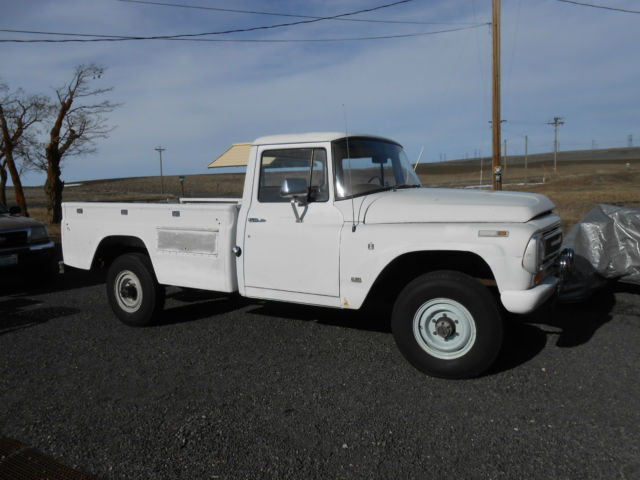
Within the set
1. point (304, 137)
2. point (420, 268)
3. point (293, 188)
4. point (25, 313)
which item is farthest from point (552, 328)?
point (25, 313)

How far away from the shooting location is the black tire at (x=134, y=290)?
5691 millimetres

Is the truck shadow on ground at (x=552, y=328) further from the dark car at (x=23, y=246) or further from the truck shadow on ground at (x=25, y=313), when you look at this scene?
the dark car at (x=23, y=246)

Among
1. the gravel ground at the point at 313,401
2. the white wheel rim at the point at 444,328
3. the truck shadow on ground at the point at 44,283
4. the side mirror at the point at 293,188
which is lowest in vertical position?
the gravel ground at the point at 313,401

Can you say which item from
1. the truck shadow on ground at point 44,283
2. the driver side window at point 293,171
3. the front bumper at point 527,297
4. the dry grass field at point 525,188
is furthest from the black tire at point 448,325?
the truck shadow on ground at point 44,283

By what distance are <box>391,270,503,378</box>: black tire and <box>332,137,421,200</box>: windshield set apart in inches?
43.9

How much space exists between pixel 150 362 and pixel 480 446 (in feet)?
9.98

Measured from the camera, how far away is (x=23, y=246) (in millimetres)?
8180

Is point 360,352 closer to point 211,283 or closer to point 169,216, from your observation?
point 211,283

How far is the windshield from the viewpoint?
4680mm

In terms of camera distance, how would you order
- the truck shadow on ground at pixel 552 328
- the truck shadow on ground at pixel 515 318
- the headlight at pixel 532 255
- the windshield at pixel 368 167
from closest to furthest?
1. the headlight at pixel 532 255
2. the truck shadow on ground at pixel 552 328
3. the windshield at pixel 368 167
4. the truck shadow on ground at pixel 515 318

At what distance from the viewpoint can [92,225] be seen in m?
6.09

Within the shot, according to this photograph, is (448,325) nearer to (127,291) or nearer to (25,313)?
(127,291)

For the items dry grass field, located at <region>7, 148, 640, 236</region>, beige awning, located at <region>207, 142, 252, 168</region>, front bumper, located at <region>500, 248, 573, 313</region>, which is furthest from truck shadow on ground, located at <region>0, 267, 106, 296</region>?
front bumper, located at <region>500, 248, 573, 313</region>

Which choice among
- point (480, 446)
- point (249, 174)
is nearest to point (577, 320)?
point (480, 446)
